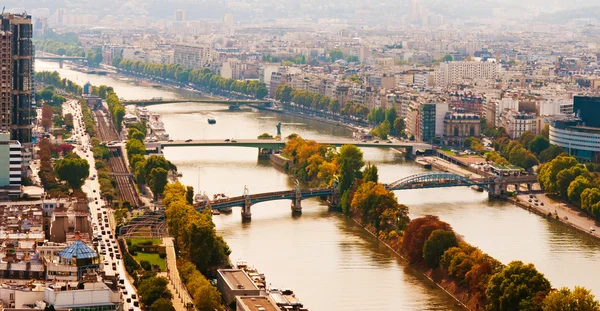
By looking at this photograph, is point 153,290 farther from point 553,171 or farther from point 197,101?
point 197,101

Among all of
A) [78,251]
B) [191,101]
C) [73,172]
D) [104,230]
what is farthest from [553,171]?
[191,101]

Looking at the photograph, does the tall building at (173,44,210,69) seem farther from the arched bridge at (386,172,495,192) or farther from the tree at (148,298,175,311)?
the tree at (148,298,175,311)

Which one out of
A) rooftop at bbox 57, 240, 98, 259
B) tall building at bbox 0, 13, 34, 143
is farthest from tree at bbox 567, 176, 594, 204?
rooftop at bbox 57, 240, 98, 259

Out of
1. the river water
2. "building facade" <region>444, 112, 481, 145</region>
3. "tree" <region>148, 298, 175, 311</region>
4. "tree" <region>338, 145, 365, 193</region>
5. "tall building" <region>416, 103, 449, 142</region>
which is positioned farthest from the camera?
"tall building" <region>416, 103, 449, 142</region>

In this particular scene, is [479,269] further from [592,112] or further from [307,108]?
[307,108]

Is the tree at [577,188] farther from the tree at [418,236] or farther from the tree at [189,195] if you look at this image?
the tree at [189,195]

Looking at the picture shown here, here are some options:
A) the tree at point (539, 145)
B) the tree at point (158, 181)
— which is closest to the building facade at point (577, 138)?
the tree at point (539, 145)
